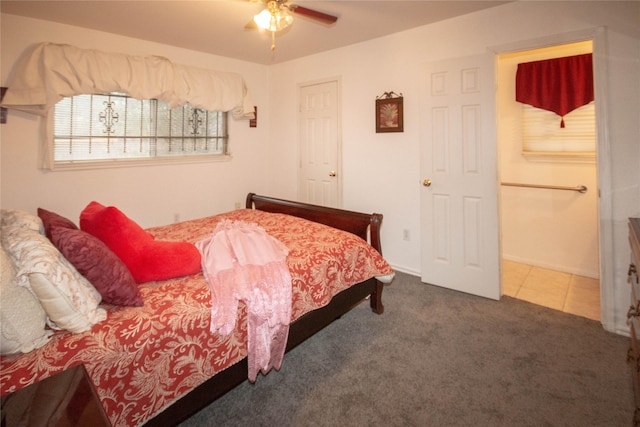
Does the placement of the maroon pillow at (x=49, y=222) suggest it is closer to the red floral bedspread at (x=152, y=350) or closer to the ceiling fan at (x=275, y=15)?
the red floral bedspread at (x=152, y=350)

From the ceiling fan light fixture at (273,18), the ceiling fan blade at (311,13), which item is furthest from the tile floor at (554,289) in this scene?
the ceiling fan light fixture at (273,18)

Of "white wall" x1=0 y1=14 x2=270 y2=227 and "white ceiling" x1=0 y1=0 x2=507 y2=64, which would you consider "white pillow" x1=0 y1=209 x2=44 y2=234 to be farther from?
"white ceiling" x1=0 y1=0 x2=507 y2=64

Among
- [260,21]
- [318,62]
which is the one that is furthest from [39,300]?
[318,62]

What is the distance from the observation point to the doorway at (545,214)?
3257 mm

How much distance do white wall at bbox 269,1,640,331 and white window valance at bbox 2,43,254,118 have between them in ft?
3.26

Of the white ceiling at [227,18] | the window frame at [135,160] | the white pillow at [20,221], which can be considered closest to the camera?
the white pillow at [20,221]

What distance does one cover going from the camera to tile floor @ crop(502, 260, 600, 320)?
110 inches

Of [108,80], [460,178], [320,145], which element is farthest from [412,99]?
[108,80]

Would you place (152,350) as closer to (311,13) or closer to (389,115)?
(311,13)

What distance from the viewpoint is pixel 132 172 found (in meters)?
3.63

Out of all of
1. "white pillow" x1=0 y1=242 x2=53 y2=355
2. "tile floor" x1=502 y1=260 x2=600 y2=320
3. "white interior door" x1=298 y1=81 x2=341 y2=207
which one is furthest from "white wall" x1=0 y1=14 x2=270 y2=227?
"tile floor" x1=502 y1=260 x2=600 y2=320

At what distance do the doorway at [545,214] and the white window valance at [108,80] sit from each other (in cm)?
316

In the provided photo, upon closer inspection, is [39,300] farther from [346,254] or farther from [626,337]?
[626,337]

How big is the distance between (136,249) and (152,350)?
0.59m
